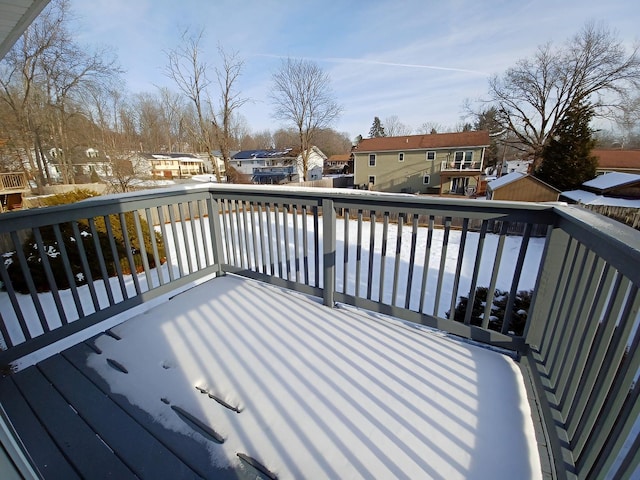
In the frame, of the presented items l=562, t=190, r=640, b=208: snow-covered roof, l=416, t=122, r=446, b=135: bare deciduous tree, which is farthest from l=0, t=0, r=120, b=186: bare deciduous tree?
l=416, t=122, r=446, b=135: bare deciduous tree

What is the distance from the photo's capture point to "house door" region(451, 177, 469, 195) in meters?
18.6

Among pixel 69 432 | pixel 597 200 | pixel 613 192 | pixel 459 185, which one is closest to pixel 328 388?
pixel 69 432

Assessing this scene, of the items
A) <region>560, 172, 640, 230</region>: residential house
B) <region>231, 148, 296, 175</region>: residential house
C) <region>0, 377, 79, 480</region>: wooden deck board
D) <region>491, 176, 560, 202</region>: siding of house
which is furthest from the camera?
<region>231, 148, 296, 175</region>: residential house

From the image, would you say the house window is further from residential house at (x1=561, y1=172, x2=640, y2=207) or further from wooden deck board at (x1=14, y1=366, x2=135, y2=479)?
wooden deck board at (x1=14, y1=366, x2=135, y2=479)

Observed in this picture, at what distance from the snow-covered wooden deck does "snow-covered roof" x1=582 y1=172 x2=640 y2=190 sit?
14.9 meters

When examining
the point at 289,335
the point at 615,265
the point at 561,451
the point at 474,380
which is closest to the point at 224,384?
the point at 289,335

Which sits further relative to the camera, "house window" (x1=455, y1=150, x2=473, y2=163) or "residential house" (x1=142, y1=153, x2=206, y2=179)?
"residential house" (x1=142, y1=153, x2=206, y2=179)

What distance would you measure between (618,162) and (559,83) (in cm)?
606

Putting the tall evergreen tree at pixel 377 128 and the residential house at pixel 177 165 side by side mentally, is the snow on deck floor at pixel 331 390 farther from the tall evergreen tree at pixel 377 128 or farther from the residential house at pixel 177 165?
the tall evergreen tree at pixel 377 128

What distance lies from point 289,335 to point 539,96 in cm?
2331

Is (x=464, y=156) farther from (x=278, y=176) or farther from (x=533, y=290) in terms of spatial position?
(x=533, y=290)

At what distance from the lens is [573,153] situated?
1357 cm

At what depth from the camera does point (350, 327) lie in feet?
6.86

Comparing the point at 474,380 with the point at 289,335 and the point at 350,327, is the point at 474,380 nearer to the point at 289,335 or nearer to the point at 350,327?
the point at 350,327
